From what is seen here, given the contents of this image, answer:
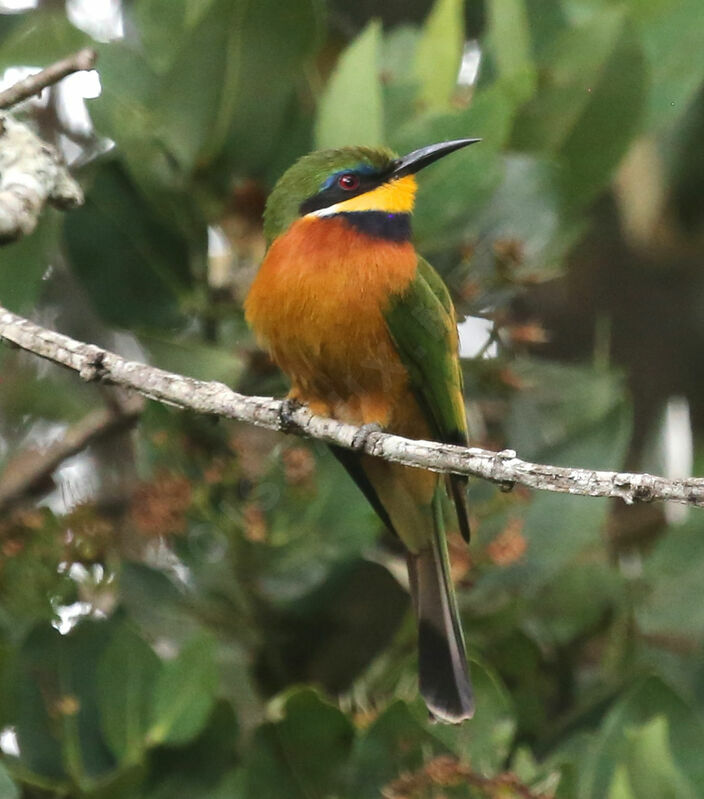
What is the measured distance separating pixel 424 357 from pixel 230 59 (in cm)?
67

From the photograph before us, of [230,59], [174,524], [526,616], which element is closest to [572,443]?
[526,616]

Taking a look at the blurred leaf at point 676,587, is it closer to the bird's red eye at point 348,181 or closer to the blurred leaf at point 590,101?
the blurred leaf at point 590,101

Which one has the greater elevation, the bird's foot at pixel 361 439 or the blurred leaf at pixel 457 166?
the blurred leaf at pixel 457 166

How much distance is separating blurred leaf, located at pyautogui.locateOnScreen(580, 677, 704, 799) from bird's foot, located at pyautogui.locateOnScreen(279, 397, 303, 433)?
718 mm

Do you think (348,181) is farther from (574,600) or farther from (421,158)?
(574,600)

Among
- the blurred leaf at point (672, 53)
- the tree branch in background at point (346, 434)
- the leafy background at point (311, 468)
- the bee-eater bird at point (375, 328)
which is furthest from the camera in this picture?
the blurred leaf at point (672, 53)

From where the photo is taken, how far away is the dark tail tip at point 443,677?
244 cm

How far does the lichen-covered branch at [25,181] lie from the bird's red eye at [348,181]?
1.89ft

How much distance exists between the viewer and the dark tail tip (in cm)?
244

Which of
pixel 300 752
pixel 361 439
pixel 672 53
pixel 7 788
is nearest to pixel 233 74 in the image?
pixel 361 439

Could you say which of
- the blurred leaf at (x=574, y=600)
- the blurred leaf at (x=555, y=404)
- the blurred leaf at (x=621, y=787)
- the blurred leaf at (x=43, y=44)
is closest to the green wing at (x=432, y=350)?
the blurred leaf at (x=555, y=404)

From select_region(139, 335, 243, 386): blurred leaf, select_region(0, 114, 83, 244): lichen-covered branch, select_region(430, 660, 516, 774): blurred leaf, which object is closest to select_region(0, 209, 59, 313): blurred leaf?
select_region(139, 335, 243, 386): blurred leaf

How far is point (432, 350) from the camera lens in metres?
2.68

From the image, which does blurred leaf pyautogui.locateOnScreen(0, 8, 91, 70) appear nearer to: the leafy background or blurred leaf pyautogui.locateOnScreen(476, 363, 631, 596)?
the leafy background
